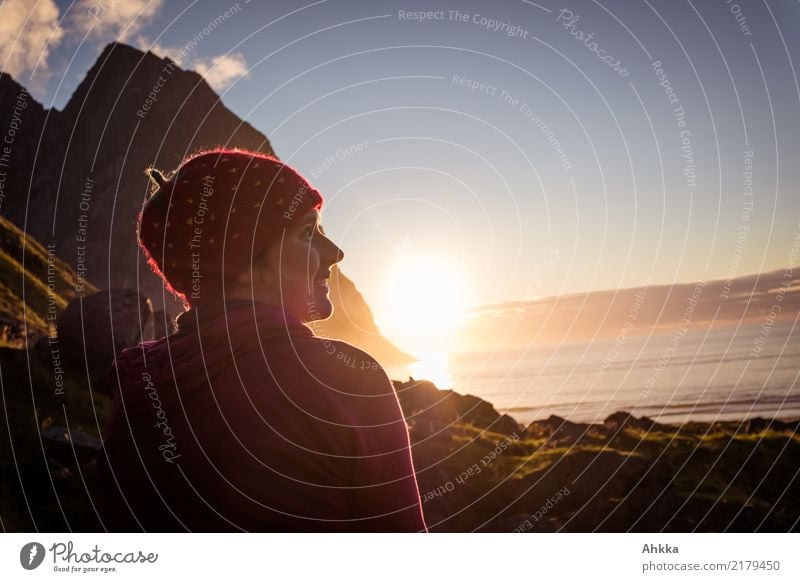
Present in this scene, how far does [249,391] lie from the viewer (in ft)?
10.3

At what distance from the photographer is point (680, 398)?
3459 cm

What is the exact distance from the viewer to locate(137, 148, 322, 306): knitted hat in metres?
3.37

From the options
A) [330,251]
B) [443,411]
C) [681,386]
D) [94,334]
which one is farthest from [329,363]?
[681,386]

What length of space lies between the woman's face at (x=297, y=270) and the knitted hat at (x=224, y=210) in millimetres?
60

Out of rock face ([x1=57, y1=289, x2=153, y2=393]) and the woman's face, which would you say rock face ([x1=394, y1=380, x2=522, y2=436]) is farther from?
the woman's face

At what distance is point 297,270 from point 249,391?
67 centimetres

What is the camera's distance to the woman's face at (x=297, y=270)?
3.42 m

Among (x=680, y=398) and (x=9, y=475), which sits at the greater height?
(x=680, y=398)

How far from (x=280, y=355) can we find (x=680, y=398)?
116ft

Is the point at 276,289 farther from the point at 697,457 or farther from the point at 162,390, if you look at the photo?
the point at 697,457

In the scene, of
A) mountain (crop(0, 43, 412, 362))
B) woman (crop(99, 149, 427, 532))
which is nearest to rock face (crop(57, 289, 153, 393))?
woman (crop(99, 149, 427, 532))

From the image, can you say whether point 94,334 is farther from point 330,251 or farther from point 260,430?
point 260,430
